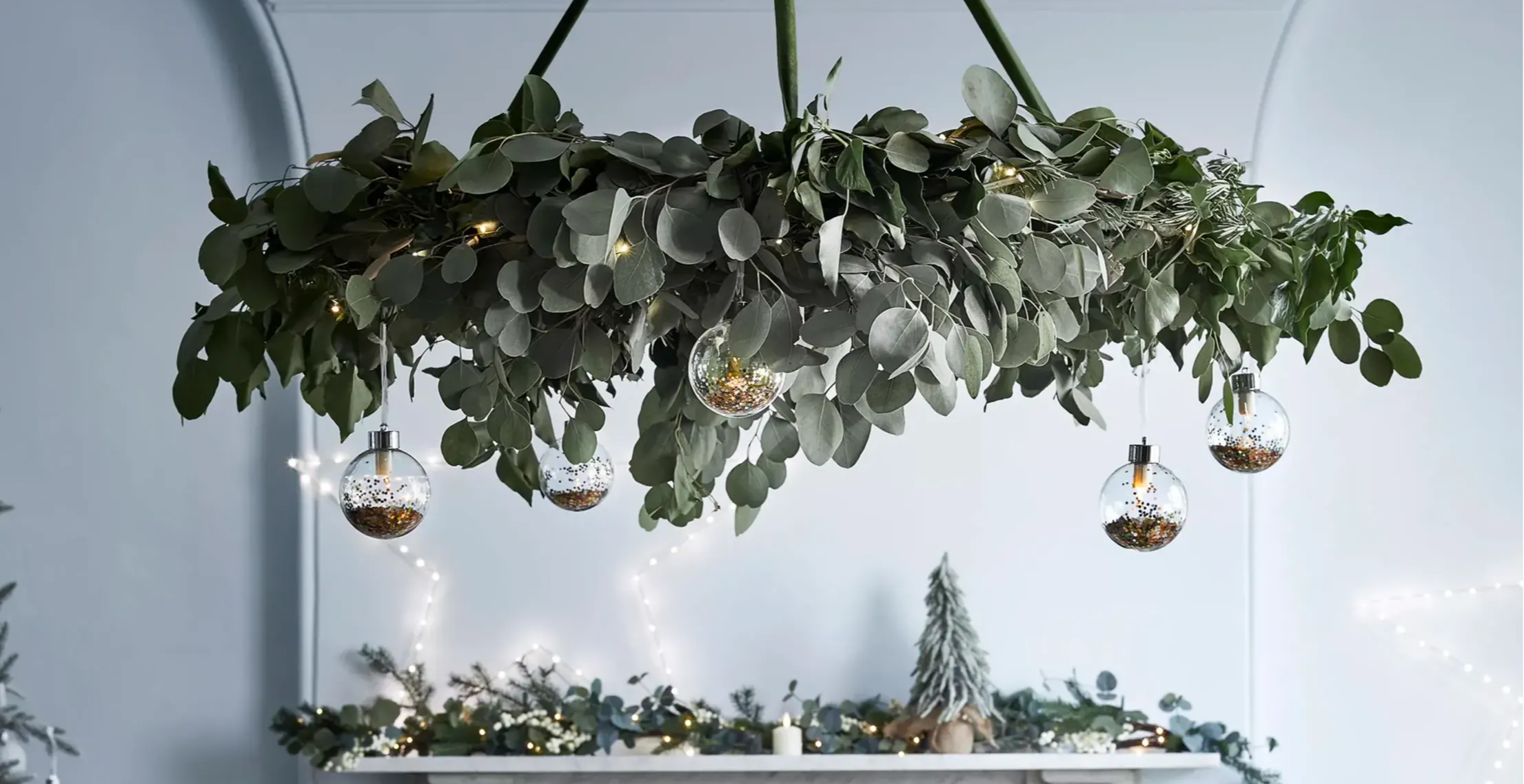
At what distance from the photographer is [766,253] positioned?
2.43ft

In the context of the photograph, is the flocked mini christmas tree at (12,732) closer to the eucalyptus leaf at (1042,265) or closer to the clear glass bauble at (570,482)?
the clear glass bauble at (570,482)

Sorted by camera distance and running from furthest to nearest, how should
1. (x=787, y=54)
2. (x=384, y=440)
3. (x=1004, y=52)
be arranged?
(x=384, y=440) → (x=1004, y=52) → (x=787, y=54)

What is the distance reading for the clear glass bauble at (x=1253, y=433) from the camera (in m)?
1.17

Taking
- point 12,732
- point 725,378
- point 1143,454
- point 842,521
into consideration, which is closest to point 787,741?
point 842,521

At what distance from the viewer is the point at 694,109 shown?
2.72m

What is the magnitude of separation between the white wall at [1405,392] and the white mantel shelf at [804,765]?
1.54 ft

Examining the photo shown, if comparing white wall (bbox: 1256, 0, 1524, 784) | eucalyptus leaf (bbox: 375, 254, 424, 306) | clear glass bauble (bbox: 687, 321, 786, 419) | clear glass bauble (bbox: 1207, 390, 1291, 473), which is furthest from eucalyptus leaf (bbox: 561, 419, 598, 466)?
white wall (bbox: 1256, 0, 1524, 784)

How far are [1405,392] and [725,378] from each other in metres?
2.41

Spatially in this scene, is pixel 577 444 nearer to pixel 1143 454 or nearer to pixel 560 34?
pixel 560 34

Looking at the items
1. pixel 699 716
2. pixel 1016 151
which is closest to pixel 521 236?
pixel 1016 151

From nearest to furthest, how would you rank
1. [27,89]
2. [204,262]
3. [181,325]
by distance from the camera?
[204,262] → [27,89] → [181,325]

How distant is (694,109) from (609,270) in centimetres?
209

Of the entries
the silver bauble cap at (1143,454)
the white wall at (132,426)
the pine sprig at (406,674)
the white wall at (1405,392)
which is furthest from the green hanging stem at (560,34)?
the white wall at (1405,392)

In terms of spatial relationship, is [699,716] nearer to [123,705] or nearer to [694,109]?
[123,705]
